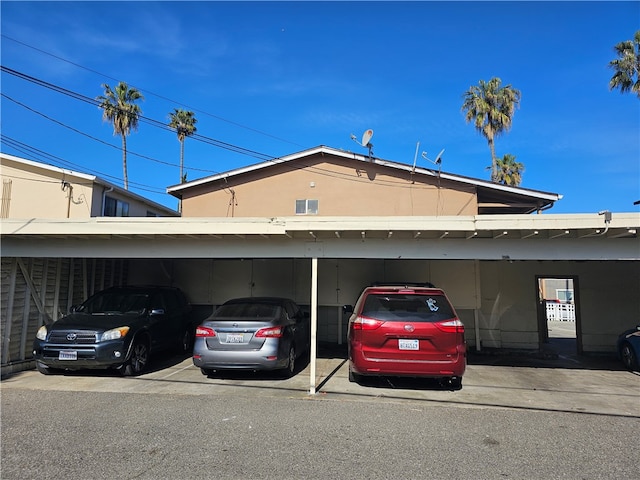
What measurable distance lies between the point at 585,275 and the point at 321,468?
10.4 metres

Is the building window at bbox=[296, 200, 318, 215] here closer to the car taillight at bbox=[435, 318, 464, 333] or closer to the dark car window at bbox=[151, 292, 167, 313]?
the dark car window at bbox=[151, 292, 167, 313]

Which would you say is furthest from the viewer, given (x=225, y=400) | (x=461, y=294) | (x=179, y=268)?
(x=179, y=268)

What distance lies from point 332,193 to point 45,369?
9.98m

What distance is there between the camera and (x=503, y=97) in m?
24.6

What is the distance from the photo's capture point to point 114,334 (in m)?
7.39

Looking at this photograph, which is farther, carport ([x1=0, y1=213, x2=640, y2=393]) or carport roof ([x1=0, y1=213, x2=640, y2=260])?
carport ([x1=0, y1=213, x2=640, y2=393])

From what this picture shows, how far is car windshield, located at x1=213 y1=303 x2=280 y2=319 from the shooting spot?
7.54 meters

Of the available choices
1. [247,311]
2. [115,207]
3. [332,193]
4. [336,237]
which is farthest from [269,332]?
[115,207]

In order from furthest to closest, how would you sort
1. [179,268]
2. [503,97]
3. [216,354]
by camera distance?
[503,97] → [179,268] → [216,354]

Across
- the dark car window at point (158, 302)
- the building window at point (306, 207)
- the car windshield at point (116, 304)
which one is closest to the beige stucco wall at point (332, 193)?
the building window at point (306, 207)

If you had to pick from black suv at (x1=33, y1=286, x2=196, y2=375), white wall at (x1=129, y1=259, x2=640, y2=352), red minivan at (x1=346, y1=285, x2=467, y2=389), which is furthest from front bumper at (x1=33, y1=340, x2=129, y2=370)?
white wall at (x1=129, y1=259, x2=640, y2=352)

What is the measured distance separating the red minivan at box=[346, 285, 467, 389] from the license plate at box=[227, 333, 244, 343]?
194 cm

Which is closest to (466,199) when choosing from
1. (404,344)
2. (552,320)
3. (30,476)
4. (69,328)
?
(404,344)

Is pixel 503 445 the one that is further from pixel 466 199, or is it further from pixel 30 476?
pixel 466 199
